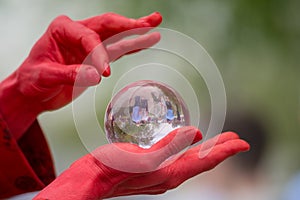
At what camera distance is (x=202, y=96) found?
747mm

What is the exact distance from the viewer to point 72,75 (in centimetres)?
78

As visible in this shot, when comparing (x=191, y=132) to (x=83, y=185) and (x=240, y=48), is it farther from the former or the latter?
(x=240, y=48)

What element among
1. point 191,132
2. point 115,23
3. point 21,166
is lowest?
point 21,166

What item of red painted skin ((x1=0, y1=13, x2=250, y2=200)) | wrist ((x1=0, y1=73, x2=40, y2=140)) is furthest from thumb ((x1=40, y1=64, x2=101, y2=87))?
wrist ((x1=0, y1=73, x2=40, y2=140))

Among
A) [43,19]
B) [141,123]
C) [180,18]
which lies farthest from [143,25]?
[43,19]

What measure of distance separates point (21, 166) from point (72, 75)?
20cm

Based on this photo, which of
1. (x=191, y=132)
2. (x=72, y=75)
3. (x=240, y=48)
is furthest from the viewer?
(x=240, y=48)

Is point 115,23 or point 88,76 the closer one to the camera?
point 88,76

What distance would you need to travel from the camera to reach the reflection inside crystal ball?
0.67 m

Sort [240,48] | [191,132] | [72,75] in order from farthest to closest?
1. [240,48]
2. [72,75]
3. [191,132]

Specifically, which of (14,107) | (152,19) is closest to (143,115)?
(152,19)

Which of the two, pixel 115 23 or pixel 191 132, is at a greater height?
pixel 115 23

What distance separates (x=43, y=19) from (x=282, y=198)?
1.23 m

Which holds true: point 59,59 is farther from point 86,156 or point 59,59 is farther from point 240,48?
point 240,48
